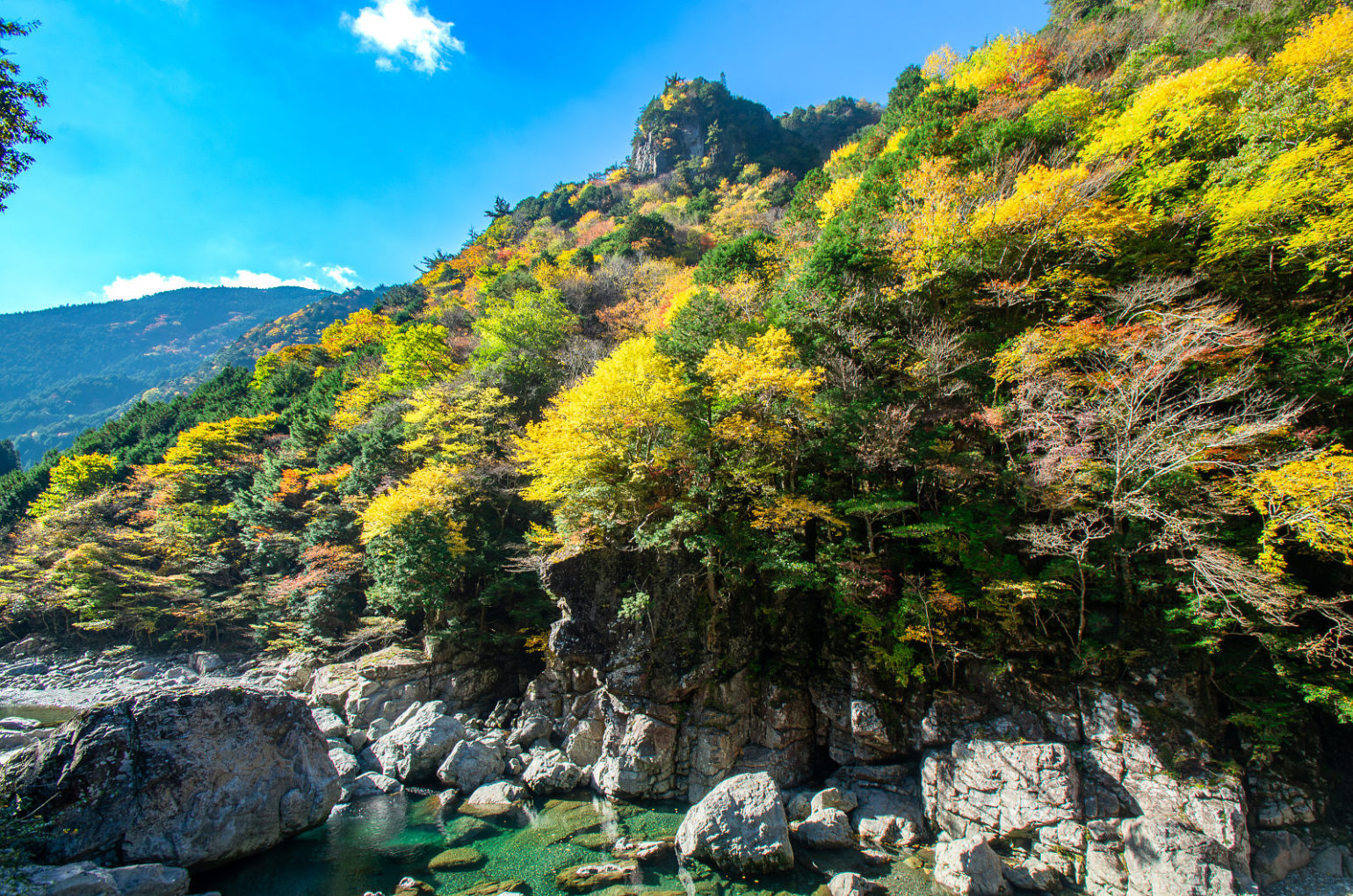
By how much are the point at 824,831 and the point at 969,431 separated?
11.5 meters

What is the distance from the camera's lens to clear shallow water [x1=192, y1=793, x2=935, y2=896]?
9906 mm

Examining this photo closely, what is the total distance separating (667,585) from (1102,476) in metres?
12.2

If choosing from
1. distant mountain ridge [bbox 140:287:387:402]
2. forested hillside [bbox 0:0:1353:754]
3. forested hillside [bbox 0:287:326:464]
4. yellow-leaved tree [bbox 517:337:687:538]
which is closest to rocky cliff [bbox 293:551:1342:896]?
forested hillside [bbox 0:0:1353:754]

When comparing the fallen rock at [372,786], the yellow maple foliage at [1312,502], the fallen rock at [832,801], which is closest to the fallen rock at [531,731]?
the fallen rock at [372,786]

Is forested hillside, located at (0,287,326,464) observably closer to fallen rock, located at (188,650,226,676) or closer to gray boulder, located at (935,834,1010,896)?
fallen rock, located at (188,650,226,676)

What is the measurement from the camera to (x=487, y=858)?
1099cm

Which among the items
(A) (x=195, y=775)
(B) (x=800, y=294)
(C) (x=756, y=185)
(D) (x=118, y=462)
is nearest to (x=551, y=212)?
(C) (x=756, y=185)

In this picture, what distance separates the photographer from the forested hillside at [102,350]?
9540 cm

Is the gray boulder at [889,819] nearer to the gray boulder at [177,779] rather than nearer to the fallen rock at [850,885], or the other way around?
the fallen rock at [850,885]

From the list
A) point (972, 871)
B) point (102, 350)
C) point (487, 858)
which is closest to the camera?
point (972, 871)

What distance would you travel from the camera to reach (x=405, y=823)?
12586 millimetres

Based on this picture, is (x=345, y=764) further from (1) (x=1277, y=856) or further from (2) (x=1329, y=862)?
(2) (x=1329, y=862)

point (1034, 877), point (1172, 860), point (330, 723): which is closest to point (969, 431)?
point (1172, 860)

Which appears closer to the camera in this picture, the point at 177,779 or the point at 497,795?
the point at 177,779
